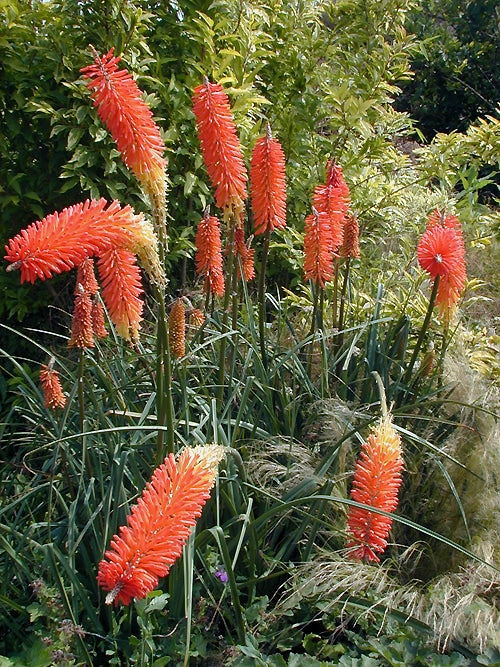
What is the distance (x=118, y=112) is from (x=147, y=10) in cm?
334

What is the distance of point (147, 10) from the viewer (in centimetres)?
452

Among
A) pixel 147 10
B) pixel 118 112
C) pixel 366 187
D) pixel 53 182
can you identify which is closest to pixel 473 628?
pixel 118 112

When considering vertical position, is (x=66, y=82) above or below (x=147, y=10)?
Answer: below

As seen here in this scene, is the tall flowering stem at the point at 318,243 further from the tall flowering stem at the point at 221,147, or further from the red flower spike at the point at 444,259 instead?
the tall flowering stem at the point at 221,147

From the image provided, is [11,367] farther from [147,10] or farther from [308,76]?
[308,76]

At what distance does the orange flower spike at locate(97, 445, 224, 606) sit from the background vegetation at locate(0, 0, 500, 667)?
0.40m

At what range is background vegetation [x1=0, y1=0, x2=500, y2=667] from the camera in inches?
80.0

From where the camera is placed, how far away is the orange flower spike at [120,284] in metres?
1.85

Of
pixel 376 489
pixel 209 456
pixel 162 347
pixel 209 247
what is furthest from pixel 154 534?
pixel 209 247

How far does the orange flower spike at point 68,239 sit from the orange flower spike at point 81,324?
2.44 ft

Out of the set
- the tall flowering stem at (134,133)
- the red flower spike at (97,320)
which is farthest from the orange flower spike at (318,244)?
the tall flowering stem at (134,133)

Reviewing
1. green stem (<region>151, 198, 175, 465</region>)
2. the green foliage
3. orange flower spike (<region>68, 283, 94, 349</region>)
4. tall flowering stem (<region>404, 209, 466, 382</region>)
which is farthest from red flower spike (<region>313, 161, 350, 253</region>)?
the green foliage

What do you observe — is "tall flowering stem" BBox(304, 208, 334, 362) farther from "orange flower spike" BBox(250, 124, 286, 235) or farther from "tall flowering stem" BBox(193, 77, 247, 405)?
"tall flowering stem" BBox(193, 77, 247, 405)

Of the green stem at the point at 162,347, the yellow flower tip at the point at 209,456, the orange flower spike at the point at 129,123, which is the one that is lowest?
the yellow flower tip at the point at 209,456
